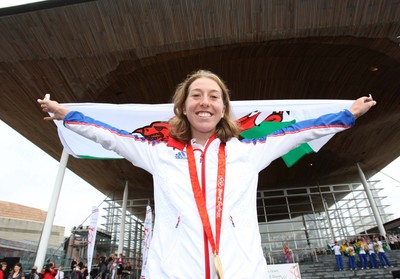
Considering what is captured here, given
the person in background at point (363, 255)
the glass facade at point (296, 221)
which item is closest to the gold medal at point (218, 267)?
the person in background at point (363, 255)

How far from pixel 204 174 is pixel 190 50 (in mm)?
11214

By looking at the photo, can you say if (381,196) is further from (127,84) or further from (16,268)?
(16,268)

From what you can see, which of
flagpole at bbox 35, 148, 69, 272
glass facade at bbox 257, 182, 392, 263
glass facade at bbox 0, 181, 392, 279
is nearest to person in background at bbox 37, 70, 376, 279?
flagpole at bbox 35, 148, 69, 272

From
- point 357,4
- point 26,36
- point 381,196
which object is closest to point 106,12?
point 26,36

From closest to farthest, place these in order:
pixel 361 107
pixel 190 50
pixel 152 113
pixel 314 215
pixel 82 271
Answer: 1. pixel 361 107
2. pixel 152 113
3. pixel 190 50
4. pixel 82 271
5. pixel 314 215

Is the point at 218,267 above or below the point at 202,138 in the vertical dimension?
below

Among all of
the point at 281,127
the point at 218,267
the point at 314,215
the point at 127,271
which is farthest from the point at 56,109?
the point at 314,215

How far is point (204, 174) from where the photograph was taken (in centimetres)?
141

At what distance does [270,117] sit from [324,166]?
870 inches

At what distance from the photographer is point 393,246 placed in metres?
20.8

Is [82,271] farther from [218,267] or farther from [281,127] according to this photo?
[218,267]

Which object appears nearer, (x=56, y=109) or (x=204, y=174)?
(x=204, y=174)

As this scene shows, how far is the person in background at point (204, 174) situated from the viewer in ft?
4.00

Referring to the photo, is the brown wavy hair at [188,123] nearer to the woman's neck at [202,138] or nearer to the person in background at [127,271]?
the woman's neck at [202,138]
